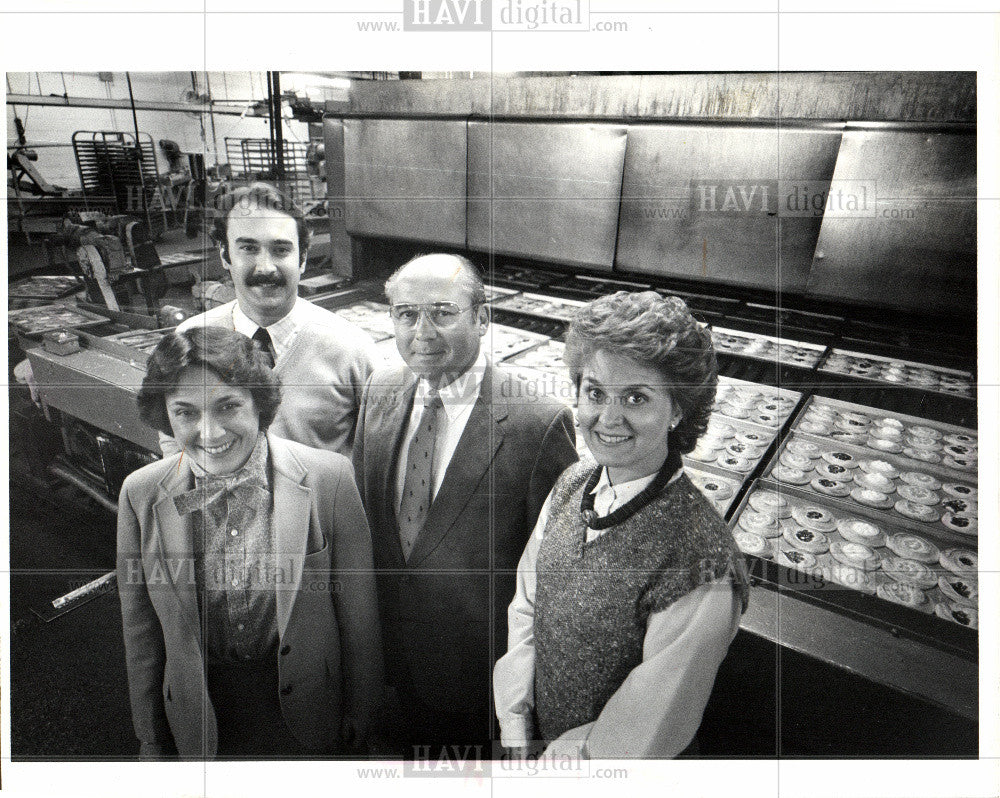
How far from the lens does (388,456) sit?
7.00ft

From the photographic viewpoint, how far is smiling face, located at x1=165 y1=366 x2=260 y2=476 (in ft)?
6.98

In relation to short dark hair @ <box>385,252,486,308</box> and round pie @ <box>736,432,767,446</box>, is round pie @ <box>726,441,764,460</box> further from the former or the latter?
short dark hair @ <box>385,252,486,308</box>

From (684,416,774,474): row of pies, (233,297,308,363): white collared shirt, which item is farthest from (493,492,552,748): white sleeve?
(233,297,308,363): white collared shirt

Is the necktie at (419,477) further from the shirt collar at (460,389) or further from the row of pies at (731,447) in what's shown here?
the row of pies at (731,447)

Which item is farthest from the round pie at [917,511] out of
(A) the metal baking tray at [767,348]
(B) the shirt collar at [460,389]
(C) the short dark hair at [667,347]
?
(B) the shirt collar at [460,389]

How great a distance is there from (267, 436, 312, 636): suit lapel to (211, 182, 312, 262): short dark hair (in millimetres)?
591

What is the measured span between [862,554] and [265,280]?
1.81 m

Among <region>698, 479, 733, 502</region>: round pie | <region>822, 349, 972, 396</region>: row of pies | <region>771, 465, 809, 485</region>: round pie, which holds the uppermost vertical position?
<region>822, 349, 972, 396</region>: row of pies

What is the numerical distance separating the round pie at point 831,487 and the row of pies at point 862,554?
6cm

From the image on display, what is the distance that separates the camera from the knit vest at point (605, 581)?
1.99 metres

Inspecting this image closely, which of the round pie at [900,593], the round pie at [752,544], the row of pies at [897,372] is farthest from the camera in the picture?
the row of pies at [897,372]

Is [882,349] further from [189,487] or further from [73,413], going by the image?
[73,413]
